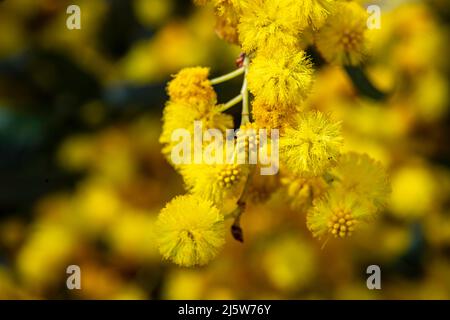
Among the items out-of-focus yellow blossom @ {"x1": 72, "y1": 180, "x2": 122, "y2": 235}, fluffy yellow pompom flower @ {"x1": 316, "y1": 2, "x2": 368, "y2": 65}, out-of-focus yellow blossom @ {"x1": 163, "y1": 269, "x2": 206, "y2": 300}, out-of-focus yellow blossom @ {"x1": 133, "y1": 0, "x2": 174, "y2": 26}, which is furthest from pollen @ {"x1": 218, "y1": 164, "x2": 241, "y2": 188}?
out-of-focus yellow blossom @ {"x1": 133, "y1": 0, "x2": 174, "y2": 26}

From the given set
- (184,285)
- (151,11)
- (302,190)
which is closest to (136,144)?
(151,11)

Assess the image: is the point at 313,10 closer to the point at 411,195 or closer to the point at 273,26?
the point at 273,26

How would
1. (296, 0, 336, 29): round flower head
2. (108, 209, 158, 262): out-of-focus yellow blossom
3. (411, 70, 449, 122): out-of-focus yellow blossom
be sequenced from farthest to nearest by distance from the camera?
(411, 70, 449, 122): out-of-focus yellow blossom
(108, 209, 158, 262): out-of-focus yellow blossom
(296, 0, 336, 29): round flower head

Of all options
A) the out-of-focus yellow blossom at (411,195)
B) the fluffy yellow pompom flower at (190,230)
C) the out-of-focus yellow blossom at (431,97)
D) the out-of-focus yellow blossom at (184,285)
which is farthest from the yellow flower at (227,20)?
the out-of-focus yellow blossom at (431,97)

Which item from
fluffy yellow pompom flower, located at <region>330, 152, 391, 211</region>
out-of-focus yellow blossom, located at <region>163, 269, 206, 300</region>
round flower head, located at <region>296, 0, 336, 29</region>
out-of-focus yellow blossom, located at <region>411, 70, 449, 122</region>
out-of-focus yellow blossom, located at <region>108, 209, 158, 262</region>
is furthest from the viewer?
out-of-focus yellow blossom, located at <region>411, 70, 449, 122</region>

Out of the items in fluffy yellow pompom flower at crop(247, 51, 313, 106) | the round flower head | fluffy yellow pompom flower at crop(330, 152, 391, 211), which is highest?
the round flower head

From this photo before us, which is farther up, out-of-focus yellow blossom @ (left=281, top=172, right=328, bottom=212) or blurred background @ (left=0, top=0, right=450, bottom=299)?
blurred background @ (left=0, top=0, right=450, bottom=299)

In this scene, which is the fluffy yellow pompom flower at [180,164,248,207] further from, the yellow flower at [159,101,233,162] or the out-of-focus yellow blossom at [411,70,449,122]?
the out-of-focus yellow blossom at [411,70,449,122]
